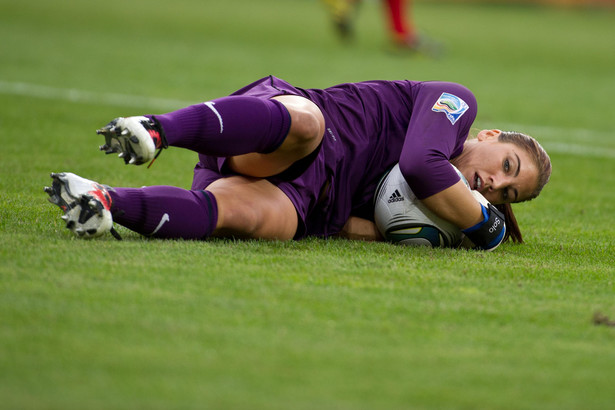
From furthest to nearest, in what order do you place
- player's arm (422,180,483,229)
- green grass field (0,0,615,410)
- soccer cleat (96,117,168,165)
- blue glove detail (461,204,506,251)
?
blue glove detail (461,204,506,251)
player's arm (422,180,483,229)
soccer cleat (96,117,168,165)
green grass field (0,0,615,410)

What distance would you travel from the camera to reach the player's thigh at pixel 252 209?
306 centimetres

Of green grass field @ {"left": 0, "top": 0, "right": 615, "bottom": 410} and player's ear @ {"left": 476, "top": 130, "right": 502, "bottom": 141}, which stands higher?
player's ear @ {"left": 476, "top": 130, "right": 502, "bottom": 141}

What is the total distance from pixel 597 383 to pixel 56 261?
61.5 inches

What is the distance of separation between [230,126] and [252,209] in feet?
1.07

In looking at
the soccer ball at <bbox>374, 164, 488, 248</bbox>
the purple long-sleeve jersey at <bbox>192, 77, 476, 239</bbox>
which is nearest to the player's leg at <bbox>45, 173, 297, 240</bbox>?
the purple long-sleeve jersey at <bbox>192, 77, 476, 239</bbox>

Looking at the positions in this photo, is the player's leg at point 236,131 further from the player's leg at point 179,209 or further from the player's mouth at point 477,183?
the player's mouth at point 477,183

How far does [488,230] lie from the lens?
10.7 ft

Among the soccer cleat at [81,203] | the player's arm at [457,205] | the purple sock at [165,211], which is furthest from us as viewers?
the player's arm at [457,205]

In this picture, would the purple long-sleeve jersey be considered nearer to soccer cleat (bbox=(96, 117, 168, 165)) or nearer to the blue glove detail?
the blue glove detail

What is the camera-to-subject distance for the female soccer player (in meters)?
2.82

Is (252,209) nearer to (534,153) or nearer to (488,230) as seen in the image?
(488,230)

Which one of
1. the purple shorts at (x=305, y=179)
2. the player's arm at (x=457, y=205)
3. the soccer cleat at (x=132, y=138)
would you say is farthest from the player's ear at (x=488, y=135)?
the soccer cleat at (x=132, y=138)

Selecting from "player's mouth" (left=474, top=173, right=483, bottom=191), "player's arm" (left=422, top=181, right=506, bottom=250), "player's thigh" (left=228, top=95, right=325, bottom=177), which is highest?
"player's thigh" (left=228, top=95, right=325, bottom=177)

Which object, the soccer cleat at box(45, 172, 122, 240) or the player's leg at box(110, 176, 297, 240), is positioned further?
the player's leg at box(110, 176, 297, 240)
